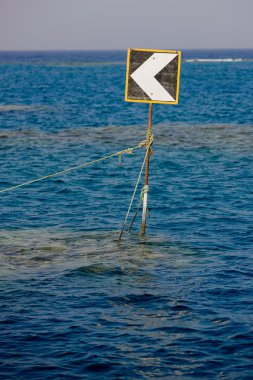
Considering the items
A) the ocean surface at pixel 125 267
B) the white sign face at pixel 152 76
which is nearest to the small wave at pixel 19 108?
the ocean surface at pixel 125 267

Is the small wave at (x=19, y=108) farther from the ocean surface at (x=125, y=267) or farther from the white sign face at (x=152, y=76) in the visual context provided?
the white sign face at (x=152, y=76)

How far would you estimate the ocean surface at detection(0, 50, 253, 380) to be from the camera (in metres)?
10.4

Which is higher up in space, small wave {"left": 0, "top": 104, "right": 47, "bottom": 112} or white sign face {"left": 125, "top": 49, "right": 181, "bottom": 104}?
white sign face {"left": 125, "top": 49, "right": 181, "bottom": 104}

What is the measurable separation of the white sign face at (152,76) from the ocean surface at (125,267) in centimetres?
344

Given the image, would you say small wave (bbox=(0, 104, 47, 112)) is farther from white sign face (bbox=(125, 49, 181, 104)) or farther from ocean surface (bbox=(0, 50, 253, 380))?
white sign face (bbox=(125, 49, 181, 104))

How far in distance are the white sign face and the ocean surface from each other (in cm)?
344

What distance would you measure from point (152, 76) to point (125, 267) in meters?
4.21

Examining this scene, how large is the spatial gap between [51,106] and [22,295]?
41297 mm

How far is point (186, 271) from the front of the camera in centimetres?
1407

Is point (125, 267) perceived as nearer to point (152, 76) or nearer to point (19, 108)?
point (152, 76)

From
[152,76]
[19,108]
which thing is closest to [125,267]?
[152,76]

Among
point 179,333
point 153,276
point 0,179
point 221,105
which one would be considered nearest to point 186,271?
point 153,276

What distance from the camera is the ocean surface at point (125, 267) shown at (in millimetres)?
10375

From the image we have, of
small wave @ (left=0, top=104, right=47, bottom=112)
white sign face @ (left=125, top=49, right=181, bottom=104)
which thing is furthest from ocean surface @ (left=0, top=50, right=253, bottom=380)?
small wave @ (left=0, top=104, right=47, bottom=112)
